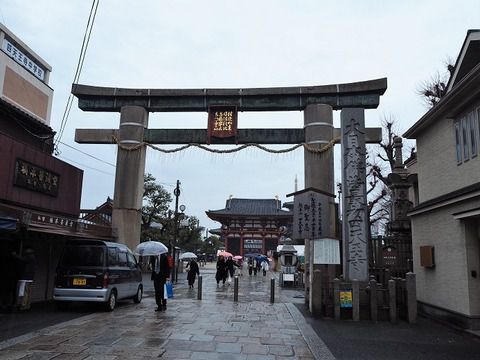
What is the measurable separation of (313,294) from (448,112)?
589cm

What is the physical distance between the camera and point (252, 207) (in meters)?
52.8

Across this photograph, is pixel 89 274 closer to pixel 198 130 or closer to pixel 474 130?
pixel 198 130

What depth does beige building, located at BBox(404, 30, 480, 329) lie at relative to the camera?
380 inches

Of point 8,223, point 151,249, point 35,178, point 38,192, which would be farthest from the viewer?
point 151,249

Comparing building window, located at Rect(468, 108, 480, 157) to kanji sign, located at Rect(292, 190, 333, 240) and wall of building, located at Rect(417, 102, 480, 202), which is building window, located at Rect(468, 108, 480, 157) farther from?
kanji sign, located at Rect(292, 190, 333, 240)

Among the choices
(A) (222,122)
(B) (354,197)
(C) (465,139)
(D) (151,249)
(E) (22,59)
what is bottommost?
(D) (151,249)

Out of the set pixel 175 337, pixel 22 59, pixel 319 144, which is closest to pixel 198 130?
pixel 319 144

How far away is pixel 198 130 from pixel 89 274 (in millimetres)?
9310

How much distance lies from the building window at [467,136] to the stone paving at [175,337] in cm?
556

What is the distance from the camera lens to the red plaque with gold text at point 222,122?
18.6m

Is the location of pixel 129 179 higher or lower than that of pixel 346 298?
higher

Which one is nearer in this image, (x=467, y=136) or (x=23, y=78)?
(x=467, y=136)

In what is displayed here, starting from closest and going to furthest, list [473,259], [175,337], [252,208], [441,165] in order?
[175,337] < [473,259] < [441,165] < [252,208]

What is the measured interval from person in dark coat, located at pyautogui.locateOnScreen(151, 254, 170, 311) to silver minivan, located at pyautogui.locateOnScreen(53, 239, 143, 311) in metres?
1.06
